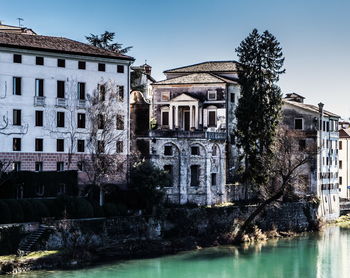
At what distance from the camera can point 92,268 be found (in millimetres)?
37125

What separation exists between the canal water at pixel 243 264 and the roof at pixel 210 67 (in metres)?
17.6

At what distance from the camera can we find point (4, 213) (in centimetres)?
3728

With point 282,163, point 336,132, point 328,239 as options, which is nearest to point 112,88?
point 282,163

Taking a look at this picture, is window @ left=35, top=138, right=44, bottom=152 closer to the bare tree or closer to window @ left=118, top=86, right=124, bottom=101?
window @ left=118, top=86, right=124, bottom=101

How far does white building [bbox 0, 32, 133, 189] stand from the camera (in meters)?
42.2

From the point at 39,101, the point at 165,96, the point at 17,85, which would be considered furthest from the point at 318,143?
the point at 17,85

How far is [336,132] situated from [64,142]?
107 feet

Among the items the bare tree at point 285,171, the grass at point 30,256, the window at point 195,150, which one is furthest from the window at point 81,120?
the bare tree at point 285,171

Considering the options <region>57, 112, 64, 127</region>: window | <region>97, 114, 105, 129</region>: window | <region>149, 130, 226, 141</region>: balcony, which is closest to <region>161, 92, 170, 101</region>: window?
<region>149, 130, 226, 141</region>: balcony

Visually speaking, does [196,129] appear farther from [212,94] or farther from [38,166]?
[38,166]

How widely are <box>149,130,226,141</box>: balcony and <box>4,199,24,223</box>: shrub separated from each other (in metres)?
13.3

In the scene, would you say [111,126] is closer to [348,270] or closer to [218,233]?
[218,233]

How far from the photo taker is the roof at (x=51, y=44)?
42.5 metres

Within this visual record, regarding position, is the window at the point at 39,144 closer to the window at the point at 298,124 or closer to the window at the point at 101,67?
the window at the point at 101,67
